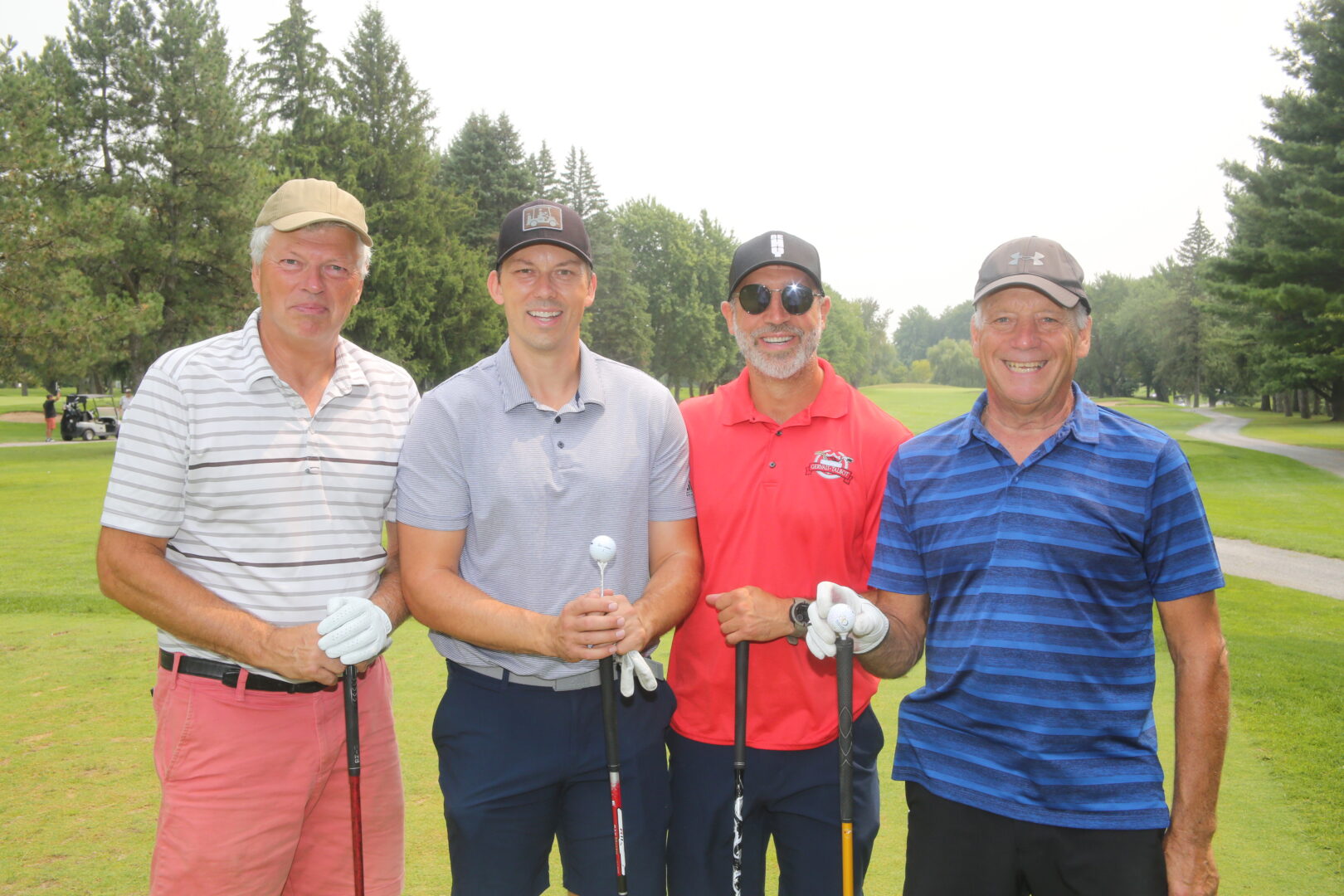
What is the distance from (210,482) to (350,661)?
738 mm

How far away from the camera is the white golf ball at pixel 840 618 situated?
2555mm

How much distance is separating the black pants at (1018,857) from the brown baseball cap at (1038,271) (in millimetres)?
1469

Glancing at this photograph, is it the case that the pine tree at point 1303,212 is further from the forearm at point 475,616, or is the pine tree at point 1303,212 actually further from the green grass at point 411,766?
the forearm at point 475,616

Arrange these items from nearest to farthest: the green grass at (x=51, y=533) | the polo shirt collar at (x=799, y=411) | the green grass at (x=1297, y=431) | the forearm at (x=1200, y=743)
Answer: the forearm at (x=1200, y=743) < the polo shirt collar at (x=799, y=411) < the green grass at (x=51, y=533) < the green grass at (x=1297, y=431)

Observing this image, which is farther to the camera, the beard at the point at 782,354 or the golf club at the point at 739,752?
the beard at the point at 782,354

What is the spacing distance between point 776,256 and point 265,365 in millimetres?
1818

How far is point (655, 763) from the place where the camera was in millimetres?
3039

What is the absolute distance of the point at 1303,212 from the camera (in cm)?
2741

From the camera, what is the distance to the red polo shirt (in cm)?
319

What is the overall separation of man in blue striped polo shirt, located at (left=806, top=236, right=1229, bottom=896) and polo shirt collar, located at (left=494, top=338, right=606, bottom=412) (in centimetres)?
114

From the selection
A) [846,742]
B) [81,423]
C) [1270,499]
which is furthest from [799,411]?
[81,423]

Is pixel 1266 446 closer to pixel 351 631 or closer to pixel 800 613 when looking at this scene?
pixel 800 613

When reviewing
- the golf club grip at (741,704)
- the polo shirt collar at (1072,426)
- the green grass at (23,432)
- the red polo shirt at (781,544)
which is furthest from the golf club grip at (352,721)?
the green grass at (23,432)

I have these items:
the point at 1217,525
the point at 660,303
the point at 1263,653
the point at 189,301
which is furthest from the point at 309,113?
the point at 1263,653
